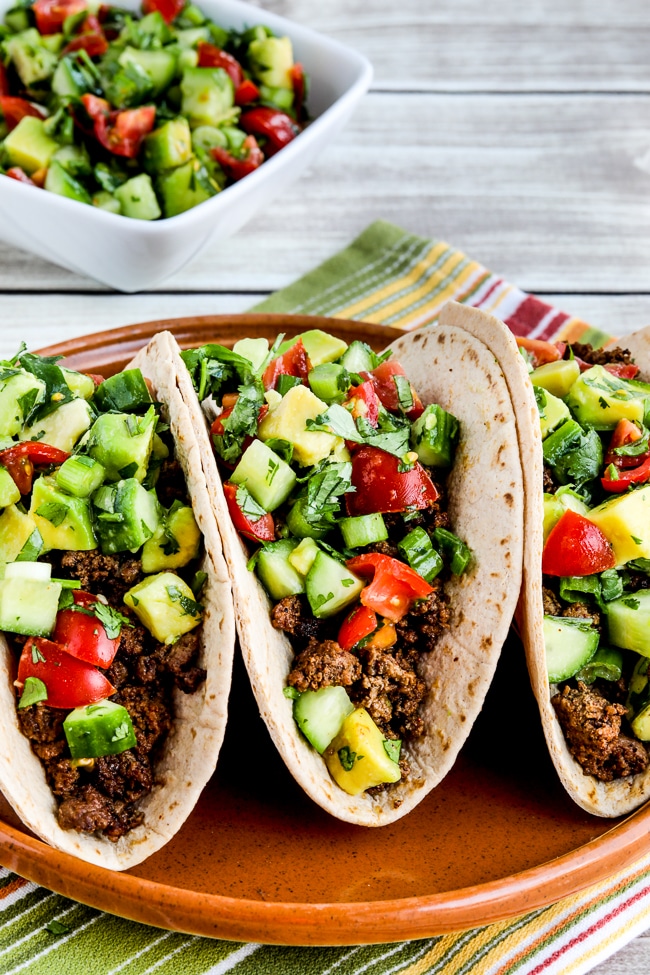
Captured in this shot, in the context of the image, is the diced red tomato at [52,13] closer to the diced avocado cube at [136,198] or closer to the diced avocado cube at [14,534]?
the diced avocado cube at [136,198]

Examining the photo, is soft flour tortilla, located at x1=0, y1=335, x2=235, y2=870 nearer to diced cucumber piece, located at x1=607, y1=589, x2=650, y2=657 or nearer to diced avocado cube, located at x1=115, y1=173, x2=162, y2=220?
diced cucumber piece, located at x1=607, y1=589, x2=650, y2=657

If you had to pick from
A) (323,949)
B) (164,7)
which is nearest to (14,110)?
(164,7)

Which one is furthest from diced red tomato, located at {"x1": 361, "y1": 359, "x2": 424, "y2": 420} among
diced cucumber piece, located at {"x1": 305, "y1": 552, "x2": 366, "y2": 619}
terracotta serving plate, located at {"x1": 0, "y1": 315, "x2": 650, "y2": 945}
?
terracotta serving plate, located at {"x1": 0, "y1": 315, "x2": 650, "y2": 945}

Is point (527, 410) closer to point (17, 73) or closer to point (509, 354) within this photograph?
point (509, 354)

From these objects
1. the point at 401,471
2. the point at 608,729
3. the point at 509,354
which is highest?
the point at 509,354

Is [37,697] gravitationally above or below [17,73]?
below

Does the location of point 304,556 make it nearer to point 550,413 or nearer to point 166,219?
point 550,413

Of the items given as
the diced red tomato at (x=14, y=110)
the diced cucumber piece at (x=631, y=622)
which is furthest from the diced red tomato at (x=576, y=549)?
the diced red tomato at (x=14, y=110)

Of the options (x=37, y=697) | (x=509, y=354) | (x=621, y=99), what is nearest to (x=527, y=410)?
(x=509, y=354)
